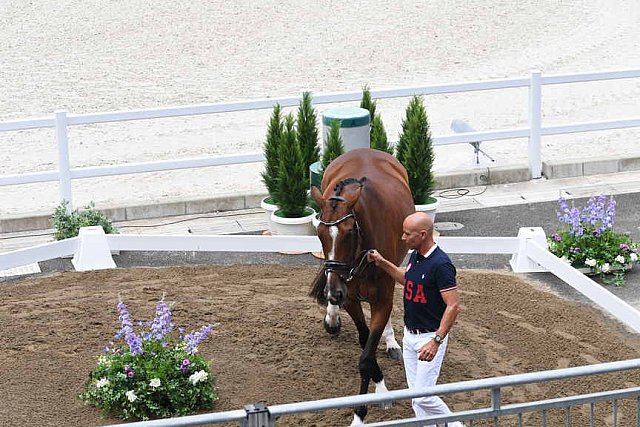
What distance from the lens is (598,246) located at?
41.3ft

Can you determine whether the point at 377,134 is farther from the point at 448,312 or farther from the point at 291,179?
the point at 448,312

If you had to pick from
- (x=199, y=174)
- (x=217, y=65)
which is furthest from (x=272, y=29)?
(x=199, y=174)

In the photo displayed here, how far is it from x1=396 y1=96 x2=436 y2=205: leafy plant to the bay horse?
11.2 ft

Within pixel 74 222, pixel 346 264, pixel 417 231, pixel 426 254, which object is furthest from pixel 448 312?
pixel 74 222

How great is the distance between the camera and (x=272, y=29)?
27031mm

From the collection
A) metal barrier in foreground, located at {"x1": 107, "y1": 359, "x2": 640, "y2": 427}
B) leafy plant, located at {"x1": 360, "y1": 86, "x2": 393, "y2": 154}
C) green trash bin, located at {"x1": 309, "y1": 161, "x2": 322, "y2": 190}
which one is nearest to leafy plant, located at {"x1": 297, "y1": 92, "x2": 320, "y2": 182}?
green trash bin, located at {"x1": 309, "y1": 161, "x2": 322, "y2": 190}

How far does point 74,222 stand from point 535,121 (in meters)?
6.58

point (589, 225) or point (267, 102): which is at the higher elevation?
point (267, 102)

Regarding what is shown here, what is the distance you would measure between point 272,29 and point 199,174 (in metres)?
9.75

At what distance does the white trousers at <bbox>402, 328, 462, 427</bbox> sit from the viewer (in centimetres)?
816

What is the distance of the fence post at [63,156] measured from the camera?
14719 mm

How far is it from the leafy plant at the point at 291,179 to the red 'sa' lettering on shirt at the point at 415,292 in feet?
18.4

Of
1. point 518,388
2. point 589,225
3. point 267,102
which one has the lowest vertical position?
point 518,388

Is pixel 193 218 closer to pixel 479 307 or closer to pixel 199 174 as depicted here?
pixel 199 174
